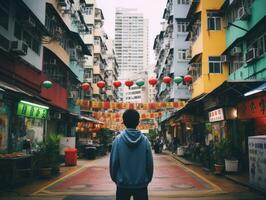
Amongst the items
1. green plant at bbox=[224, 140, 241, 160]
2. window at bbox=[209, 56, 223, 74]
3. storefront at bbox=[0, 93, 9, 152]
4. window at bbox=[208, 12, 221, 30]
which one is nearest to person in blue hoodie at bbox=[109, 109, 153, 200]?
green plant at bbox=[224, 140, 241, 160]

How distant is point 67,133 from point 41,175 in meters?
18.6

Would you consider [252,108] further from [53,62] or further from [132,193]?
[53,62]

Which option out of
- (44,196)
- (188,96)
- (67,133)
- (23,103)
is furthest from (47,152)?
(188,96)

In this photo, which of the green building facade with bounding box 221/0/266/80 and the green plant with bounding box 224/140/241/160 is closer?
the green plant with bounding box 224/140/241/160

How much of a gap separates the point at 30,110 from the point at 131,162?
12.2m

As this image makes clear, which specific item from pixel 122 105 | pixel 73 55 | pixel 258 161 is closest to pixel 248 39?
pixel 258 161

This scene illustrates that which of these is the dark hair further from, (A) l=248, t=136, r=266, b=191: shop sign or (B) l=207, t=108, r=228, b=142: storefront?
(B) l=207, t=108, r=228, b=142: storefront

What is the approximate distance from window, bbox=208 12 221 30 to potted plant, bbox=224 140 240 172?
38.6 feet

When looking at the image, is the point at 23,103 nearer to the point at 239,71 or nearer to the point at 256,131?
the point at 256,131

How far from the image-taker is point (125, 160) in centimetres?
405

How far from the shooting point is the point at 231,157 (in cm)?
1511

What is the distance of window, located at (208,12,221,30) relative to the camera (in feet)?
81.4

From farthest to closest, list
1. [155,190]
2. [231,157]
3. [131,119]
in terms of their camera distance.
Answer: [231,157]
[155,190]
[131,119]

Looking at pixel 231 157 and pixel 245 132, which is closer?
pixel 231 157
